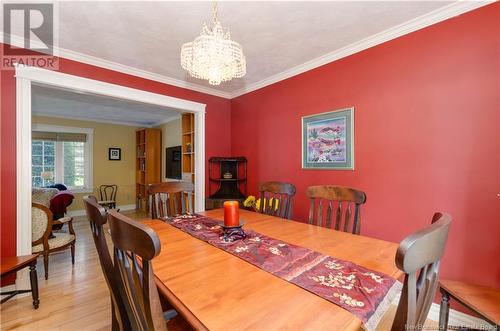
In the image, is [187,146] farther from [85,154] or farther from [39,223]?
[85,154]

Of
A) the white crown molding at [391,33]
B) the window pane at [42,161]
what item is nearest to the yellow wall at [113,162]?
the window pane at [42,161]

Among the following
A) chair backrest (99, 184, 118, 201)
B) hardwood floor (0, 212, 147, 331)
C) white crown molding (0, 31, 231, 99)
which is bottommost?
hardwood floor (0, 212, 147, 331)

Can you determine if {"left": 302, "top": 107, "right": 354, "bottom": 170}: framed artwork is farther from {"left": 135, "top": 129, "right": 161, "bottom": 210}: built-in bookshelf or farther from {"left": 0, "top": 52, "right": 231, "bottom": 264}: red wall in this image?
{"left": 135, "top": 129, "right": 161, "bottom": 210}: built-in bookshelf

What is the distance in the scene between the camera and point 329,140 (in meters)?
2.55

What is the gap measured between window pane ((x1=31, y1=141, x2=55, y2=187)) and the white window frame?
0.10 meters

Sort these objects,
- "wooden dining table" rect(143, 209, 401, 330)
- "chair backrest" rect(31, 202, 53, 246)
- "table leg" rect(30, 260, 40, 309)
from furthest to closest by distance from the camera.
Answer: "chair backrest" rect(31, 202, 53, 246) < "table leg" rect(30, 260, 40, 309) < "wooden dining table" rect(143, 209, 401, 330)

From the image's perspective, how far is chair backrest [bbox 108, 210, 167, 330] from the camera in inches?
23.4

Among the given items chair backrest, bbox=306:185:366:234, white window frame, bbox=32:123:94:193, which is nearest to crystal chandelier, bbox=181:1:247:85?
chair backrest, bbox=306:185:366:234

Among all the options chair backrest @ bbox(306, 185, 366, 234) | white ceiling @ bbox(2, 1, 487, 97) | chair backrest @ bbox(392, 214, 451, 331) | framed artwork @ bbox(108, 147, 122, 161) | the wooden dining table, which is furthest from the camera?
framed artwork @ bbox(108, 147, 122, 161)

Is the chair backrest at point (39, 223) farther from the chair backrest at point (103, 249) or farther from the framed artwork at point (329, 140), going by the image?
the framed artwork at point (329, 140)

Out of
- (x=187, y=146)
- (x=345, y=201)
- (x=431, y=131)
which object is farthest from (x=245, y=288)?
(x=187, y=146)

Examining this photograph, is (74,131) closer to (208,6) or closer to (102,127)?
(102,127)

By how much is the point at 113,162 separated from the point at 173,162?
2009mm

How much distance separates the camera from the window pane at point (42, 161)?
209 inches
